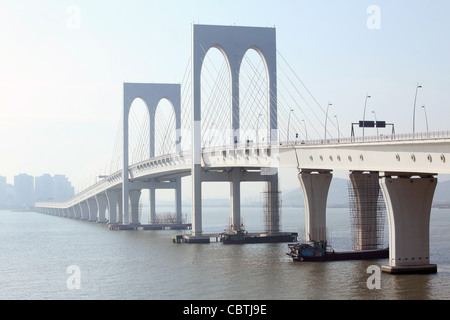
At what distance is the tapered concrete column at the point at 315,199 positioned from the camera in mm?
56188

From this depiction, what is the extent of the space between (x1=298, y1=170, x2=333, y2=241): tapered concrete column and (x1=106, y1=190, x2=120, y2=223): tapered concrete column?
69.0 metres

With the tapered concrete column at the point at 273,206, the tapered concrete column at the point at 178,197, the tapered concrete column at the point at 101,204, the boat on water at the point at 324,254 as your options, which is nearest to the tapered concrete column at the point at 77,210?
the tapered concrete column at the point at 101,204

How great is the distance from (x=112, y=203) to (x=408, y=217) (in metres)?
85.6

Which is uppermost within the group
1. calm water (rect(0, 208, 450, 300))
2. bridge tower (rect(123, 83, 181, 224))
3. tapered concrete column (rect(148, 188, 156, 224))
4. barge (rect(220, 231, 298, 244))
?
bridge tower (rect(123, 83, 181, 224))

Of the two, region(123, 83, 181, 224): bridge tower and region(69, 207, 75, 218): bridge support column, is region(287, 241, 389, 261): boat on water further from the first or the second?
region(69, 207, 75, 218): bridge support column

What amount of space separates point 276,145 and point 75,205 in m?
117

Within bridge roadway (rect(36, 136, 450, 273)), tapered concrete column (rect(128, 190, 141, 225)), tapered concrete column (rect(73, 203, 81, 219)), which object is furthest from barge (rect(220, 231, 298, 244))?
tapered concrete column (rect(73, 203, 81, 219))

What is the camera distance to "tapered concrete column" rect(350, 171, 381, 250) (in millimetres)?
52562

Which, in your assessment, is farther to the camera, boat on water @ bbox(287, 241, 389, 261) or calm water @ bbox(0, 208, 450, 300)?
boat on water @ bbox(287, 241, 389, 261)

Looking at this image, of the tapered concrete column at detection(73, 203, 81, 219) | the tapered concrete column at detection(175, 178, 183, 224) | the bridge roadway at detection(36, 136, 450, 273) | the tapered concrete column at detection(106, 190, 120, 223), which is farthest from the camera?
the tapered concrete column at detection(73, 203, 81, 219)

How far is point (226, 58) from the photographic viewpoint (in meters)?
73.9

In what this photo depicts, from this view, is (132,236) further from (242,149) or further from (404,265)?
(404,265)
